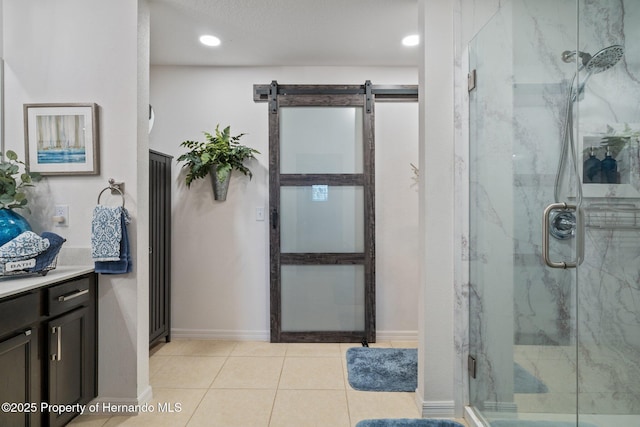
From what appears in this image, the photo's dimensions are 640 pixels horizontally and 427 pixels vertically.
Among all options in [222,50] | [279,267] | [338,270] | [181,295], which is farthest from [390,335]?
[222,50]

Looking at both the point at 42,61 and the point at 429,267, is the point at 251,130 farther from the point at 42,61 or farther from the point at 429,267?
the point at 429,267

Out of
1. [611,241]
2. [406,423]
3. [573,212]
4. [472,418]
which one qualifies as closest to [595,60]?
[573,212]

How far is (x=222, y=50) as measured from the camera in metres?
2.94

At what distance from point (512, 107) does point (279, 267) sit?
87.9 inches

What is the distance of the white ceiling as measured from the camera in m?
2.33

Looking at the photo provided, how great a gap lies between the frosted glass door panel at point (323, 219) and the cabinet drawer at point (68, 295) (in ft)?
5.30

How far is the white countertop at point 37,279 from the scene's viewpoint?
153cm

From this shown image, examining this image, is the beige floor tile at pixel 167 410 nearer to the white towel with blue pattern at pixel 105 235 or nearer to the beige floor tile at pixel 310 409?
the beige floor tile at pixel 310 409

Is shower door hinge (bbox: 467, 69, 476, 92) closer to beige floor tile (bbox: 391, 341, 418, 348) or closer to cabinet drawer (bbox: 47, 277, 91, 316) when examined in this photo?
beige floor tile (bbox: 391, 341, 418, 348)

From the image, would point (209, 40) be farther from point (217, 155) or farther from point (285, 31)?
point (217, 155)

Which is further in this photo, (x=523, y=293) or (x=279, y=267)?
(x=279, y=267)

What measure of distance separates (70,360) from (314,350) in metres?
1.77

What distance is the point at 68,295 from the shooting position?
1.84 meters

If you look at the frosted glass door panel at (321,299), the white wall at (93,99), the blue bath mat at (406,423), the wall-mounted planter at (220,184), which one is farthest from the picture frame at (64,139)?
the blue bath mat at (406,423)
